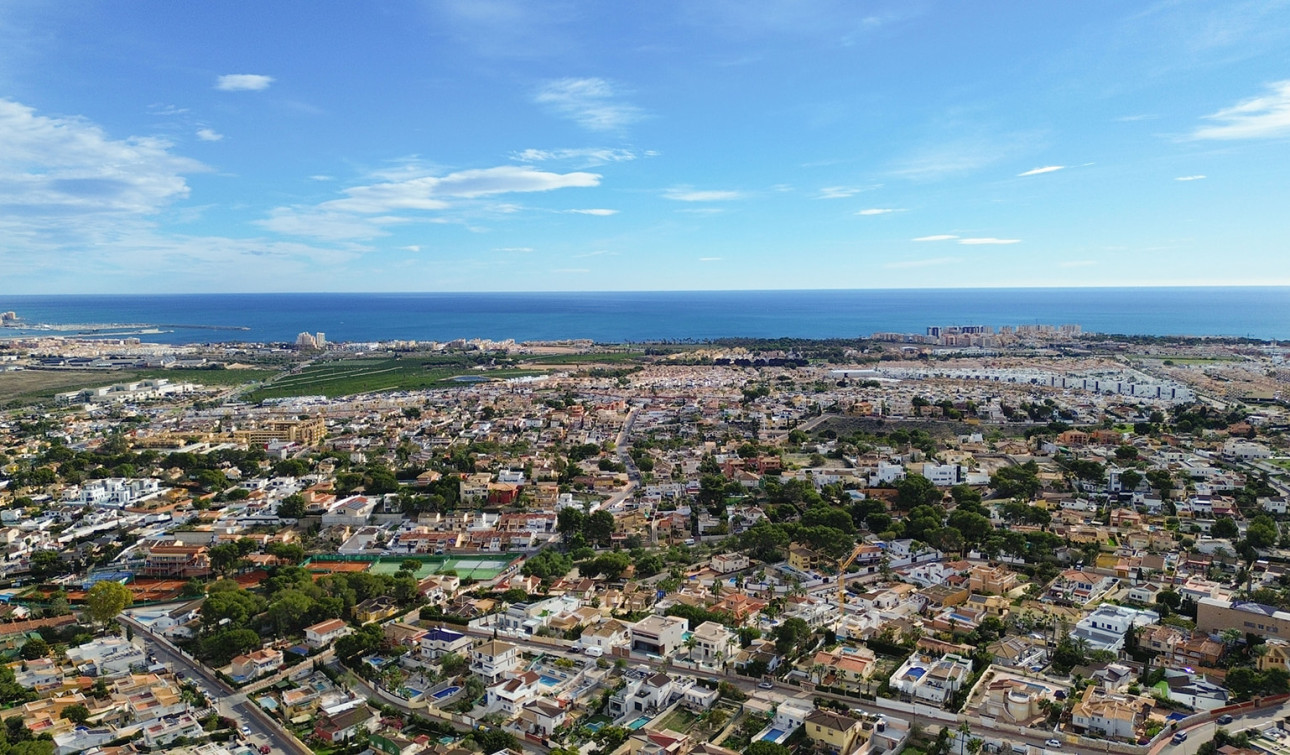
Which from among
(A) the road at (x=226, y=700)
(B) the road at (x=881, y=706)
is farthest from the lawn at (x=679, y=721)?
(A) the road at (x=226, y=700)

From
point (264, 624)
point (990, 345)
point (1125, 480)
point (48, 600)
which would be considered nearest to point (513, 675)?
point (264, 624)

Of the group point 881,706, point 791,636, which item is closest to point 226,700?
point 791,636

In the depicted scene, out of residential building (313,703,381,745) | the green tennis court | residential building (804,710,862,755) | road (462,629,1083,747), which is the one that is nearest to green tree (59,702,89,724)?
residential building (313,703,381,745)

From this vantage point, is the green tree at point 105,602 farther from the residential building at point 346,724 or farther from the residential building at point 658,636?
the residential building at point 658,636

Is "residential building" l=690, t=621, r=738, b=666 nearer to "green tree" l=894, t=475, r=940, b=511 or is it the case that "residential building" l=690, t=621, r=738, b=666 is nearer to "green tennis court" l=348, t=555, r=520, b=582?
"green tennis court" l=348, t=555, r=520, b=582

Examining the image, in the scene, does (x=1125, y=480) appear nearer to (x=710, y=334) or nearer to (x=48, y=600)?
(x=48, y=600)

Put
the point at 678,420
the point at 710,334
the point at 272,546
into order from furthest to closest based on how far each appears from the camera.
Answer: the point at 710,334 → the point at 678,420 → the point at 272,546
